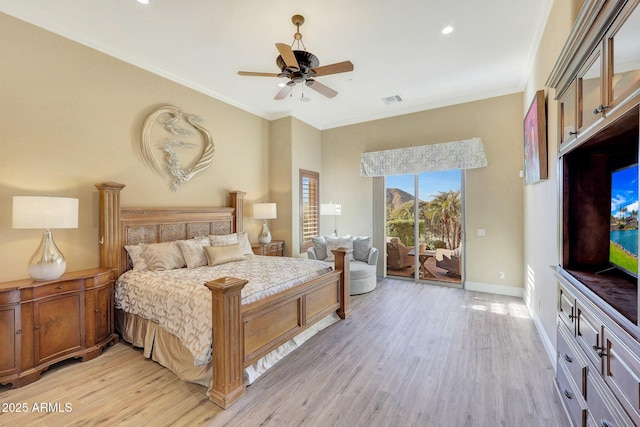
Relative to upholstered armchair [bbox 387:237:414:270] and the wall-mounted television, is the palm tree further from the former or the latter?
the wall-mounted television

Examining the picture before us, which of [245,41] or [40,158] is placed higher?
[245,41]

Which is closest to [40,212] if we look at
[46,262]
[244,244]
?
[46,262]

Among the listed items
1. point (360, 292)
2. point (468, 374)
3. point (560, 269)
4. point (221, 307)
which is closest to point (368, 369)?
point (468, 374)

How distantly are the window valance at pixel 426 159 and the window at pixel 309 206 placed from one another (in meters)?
1.16

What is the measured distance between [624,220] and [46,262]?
457 centimetres

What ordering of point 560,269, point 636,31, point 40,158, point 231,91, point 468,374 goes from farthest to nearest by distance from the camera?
point 231,91 → point 40,158 → point 468,374 → point 560,269 → point 636,31

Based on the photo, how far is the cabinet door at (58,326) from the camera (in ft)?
8.41

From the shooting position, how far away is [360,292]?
4980 mm

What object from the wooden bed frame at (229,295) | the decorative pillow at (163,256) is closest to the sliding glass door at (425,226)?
the wooden bed frame at (229,295)

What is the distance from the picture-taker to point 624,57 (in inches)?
49.0

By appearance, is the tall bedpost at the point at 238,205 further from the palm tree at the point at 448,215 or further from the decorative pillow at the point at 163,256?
the palm tree at the point at 448,215

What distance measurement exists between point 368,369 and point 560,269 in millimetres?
1791

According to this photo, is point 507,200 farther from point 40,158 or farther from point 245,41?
point 40,158

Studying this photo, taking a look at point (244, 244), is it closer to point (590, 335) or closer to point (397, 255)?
point (397, 255)
